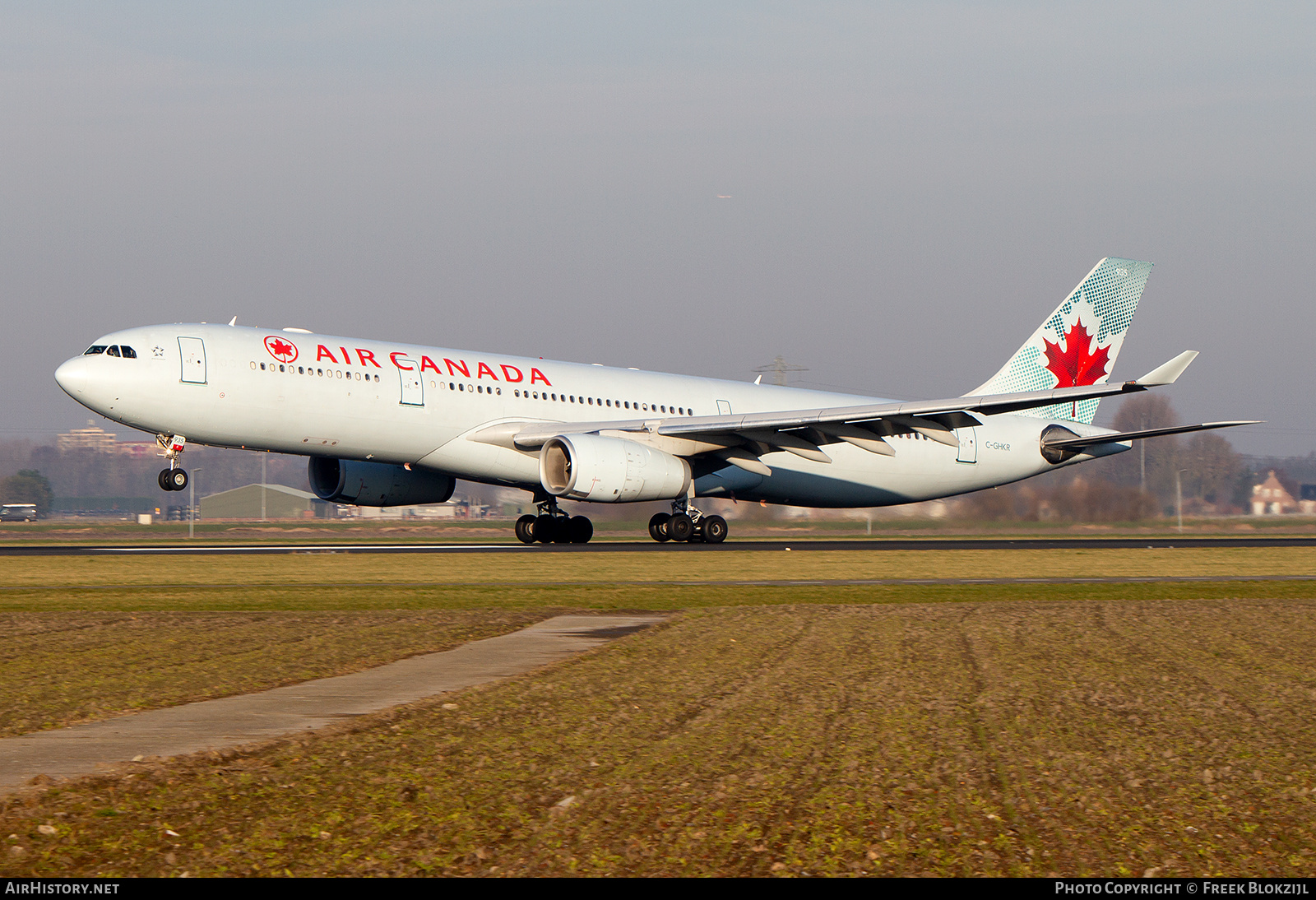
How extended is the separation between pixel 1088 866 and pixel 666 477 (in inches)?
1047

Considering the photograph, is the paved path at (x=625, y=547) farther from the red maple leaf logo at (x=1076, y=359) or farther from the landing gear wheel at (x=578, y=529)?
the red maple leaf logo at (x=1076, y=359)

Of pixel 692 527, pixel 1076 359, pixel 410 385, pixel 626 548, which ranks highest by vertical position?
pixel 1076 359

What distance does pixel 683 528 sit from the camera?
3522 cm

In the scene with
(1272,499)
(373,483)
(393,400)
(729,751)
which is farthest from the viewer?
(1272,499)

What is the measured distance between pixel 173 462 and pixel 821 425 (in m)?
15.9

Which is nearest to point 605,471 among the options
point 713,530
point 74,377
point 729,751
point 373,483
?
point 713,530

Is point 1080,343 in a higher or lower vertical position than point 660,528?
higher

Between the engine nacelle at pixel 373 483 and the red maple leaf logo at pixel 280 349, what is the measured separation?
477 cm

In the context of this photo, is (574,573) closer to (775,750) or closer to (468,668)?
(468,668)

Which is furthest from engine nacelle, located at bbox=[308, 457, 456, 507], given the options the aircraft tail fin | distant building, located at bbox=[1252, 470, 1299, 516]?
distant building, located at bbox=[1252, 470, 1299, 516]

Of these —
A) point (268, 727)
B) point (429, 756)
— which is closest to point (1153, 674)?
point (429, 756)

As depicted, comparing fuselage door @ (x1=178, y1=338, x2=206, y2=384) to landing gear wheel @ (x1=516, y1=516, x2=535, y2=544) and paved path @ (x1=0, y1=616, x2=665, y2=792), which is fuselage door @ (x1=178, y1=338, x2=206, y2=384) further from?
paved path @ (x1=0, y1=616, x2=665, y2=792)

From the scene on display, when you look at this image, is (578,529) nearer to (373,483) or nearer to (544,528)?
(544,528)
